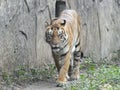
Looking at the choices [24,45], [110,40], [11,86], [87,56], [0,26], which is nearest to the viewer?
[11,86]

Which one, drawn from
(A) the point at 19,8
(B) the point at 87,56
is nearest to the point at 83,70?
(B) the point at 87,56

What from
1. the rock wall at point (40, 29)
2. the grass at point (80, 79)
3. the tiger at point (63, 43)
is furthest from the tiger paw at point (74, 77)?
the rock wall at point (40, 29)

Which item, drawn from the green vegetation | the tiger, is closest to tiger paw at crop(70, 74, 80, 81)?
the tiger

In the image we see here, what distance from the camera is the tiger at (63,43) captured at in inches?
320

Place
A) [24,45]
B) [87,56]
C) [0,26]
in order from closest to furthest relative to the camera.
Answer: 1. [0,26]
2. [24,45]
3. [87,56]

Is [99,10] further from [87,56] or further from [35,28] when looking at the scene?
[35,28]

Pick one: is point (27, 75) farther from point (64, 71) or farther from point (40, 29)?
point (40, 29)

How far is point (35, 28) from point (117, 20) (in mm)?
3151

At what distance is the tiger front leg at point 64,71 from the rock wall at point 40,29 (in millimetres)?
991

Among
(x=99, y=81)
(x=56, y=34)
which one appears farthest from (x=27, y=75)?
(x=99, y=81)

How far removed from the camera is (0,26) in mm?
8531

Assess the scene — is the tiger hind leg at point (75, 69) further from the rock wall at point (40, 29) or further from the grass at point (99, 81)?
the rock wall at point (40, 29)

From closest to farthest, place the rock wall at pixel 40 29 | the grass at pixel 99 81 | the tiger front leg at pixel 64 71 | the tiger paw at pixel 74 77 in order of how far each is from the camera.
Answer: the grass at pixel 99 81 < the tiger front leg at pixel 64 71 < the rock wall at pixel 40 29 < the tiger paw at pixel 74 77

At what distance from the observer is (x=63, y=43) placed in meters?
8.25
